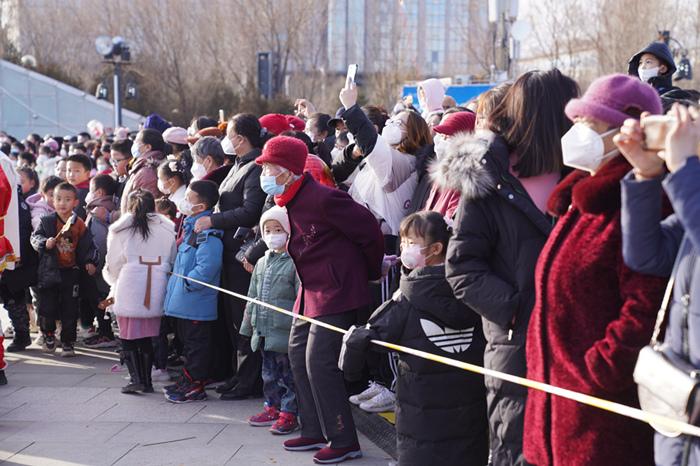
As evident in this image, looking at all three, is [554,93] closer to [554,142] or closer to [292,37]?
[554,142]

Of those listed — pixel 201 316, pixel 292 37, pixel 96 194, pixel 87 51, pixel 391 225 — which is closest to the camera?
pixel 391 225

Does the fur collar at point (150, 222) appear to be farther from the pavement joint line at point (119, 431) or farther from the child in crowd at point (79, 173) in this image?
the child in crowd at point (79, 173)

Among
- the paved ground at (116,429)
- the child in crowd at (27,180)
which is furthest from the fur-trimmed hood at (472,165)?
the child in crowd at (27,180)

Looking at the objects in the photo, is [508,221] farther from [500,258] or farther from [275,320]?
[275,320]

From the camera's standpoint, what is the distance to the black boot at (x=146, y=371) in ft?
26.3

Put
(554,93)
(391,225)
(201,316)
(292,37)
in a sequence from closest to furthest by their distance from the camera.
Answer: (554,93)
(391,225)
(201,316)
(292,37)

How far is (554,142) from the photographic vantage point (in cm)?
402

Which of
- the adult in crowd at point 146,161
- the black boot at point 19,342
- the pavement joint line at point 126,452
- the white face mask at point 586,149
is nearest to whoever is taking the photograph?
the white face mask at point 586,149

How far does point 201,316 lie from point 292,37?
131 ft

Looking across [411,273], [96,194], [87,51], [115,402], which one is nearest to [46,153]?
[96,194]

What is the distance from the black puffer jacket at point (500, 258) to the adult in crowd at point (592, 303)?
0.34 m

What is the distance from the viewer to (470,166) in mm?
3969

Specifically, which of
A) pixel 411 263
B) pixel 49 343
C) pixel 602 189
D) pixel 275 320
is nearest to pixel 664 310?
pixel 602 189

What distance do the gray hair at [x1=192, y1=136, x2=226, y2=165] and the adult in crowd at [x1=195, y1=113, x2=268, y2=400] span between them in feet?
1.36
